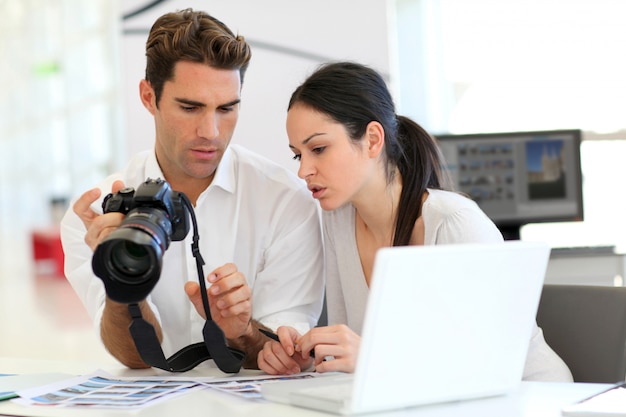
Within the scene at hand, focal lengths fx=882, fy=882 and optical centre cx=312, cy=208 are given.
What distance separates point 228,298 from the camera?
4.97 ft

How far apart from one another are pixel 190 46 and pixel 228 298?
0.65 m

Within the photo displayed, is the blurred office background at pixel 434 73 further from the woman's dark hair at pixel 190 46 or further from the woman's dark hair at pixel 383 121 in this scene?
the woman's dark hair at pixel 383 121

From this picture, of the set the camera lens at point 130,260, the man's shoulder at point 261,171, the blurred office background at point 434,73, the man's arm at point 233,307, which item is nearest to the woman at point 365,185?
the man's shoulder at point 261,171

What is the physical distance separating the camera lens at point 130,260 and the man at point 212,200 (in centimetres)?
49

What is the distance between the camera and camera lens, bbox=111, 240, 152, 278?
52.0 inches

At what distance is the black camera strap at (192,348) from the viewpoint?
150cm

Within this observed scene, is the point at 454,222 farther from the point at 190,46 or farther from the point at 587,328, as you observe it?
the point at 190,46

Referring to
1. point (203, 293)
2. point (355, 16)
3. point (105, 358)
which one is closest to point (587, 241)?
point (355, 16)

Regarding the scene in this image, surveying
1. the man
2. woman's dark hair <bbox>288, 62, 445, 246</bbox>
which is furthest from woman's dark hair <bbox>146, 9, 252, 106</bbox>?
woman's dark hair <bbox>288, 62, 445, 246</bbox>

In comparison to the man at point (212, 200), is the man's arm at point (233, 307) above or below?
below

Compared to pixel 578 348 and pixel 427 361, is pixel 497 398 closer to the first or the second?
pixel 427 361

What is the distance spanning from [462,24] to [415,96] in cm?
49

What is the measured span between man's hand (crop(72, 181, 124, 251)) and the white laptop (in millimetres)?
385

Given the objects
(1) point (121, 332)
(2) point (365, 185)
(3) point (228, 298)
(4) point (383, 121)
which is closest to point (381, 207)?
(2) point (365, 185)
